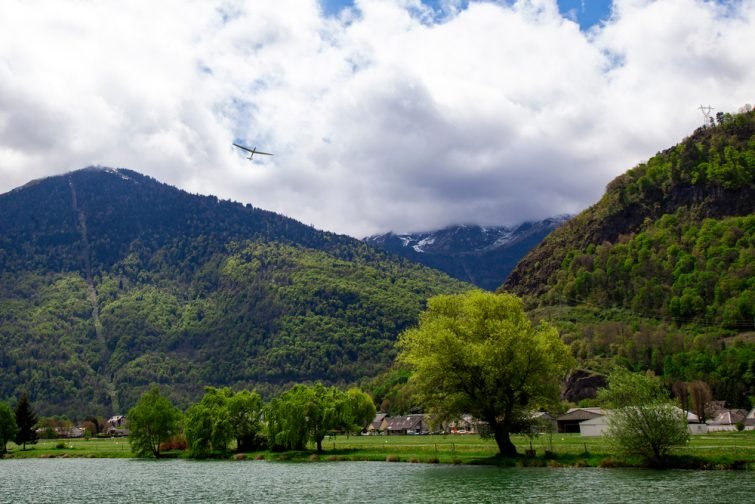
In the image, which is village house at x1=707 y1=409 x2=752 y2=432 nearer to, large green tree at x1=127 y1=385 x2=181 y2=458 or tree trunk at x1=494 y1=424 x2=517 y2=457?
tree trunk at x1=494 y1=424 x2=517 y2=457

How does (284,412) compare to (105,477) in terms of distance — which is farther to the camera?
(284,412)

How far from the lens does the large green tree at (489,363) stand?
76.6m

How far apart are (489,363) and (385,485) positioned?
61.1ft

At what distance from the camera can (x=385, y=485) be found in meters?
63.4

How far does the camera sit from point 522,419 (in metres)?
80.6

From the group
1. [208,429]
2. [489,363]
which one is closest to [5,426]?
[208,429]

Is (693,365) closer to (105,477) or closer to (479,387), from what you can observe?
(479,387)

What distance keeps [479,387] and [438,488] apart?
21221 millimetres

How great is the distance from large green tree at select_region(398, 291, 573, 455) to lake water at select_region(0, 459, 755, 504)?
7.18 metres

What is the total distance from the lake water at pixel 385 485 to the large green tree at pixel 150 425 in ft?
102

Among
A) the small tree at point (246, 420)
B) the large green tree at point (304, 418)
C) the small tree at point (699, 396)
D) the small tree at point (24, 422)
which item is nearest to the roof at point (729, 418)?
the small tree at point (699, 396)

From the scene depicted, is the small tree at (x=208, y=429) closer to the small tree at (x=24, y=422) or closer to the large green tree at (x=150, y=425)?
the large green tree at (x=150, y=425)

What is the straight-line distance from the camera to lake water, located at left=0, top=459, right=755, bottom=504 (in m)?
51.7

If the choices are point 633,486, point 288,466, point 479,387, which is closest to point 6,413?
point 288,466
